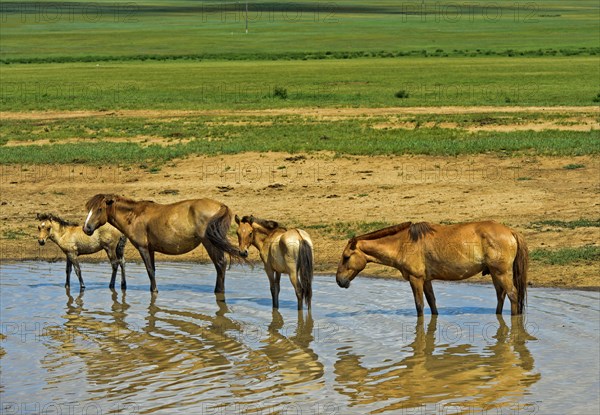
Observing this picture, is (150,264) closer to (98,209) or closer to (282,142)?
(98,209)

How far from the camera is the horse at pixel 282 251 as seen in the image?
50.4ft

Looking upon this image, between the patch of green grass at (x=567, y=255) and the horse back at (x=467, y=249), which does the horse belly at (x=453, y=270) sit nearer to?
the horse back at (x=467, y=249)

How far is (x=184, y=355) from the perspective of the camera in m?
13.7

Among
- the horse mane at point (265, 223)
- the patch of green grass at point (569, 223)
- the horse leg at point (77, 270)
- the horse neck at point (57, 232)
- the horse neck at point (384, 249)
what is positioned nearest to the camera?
the horse neck at point (384, 249)

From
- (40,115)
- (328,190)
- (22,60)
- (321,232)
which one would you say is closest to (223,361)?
(321,232)

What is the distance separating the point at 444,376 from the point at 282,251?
12.8 feet

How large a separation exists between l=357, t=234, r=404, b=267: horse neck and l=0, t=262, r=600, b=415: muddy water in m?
0.83

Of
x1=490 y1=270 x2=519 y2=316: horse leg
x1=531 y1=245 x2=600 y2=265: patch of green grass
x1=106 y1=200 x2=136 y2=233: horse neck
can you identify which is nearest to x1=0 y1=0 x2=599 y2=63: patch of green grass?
x1=531 y1=245 x2=600 y2=265: patch of green grass

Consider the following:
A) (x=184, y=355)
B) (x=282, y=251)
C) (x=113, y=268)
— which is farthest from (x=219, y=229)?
(x=184, y=355)

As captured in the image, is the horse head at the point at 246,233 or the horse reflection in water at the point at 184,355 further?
the horse head at the point at 246,233

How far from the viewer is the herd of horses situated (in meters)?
14.7

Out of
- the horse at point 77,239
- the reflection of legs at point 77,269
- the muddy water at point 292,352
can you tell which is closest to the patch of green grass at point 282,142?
the horse at point 77,239

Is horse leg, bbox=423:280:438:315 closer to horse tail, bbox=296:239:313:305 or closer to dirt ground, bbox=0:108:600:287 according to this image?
horse tail, bbox=296:239:313:305

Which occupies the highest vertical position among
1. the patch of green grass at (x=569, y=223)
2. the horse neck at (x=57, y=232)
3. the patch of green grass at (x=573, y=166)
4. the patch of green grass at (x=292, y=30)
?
the patch of green grass at (x=292, y=30)
